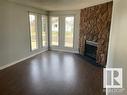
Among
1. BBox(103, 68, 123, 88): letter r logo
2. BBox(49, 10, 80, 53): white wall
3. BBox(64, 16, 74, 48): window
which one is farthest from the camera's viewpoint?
BBox(64, 16, 74, 48): window

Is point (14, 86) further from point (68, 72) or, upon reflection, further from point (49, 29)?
point (49, 29)

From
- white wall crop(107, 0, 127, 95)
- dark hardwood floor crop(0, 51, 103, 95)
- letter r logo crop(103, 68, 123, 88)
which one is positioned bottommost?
dark hardwood floor crop(0, 51, 103, 95)

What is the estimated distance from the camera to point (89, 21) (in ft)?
17.7

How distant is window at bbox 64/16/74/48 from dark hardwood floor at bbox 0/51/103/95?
2502mm

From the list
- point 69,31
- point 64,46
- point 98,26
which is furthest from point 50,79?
point 69,31

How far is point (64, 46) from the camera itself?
7117mm

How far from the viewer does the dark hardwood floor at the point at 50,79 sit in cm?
291

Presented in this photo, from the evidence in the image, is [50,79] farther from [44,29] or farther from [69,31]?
[44,29]

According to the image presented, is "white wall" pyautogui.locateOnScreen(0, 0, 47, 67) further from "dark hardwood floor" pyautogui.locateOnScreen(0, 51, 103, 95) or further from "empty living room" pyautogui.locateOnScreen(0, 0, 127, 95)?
"dark hardwood floor" pyautogui.locateOnScreen(0, 51, 103, 95)

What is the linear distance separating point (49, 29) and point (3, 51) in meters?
3.57

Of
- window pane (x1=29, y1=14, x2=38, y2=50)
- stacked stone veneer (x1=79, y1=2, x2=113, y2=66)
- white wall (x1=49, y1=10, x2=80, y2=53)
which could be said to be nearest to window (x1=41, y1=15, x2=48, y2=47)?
white wall (x1=49, y1=10, x2=80, y2=53)

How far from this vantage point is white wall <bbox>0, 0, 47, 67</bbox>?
4148 millimetres

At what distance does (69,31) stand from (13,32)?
3236mm

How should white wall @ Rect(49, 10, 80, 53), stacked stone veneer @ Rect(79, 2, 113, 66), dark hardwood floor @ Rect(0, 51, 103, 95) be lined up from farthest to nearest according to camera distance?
white wall @ Rect(49, 10, 80, 53), stacked stone veneer @ Rect(79, 2, 113, 66), dark hardwood floor @ Rect(0, 51, 103, 95)
